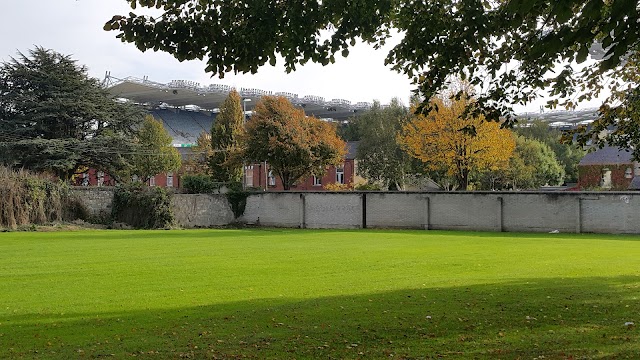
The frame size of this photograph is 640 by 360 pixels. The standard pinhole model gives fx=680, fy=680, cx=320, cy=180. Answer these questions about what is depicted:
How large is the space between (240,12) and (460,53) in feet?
12.1

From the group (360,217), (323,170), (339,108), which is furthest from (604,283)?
(339,108)

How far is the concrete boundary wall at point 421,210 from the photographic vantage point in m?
36.5

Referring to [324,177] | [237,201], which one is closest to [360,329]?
[237,201]

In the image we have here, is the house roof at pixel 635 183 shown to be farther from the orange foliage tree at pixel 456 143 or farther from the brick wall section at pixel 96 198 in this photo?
the brick wall section at pixel 96 198

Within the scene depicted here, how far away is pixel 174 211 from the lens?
43.1m

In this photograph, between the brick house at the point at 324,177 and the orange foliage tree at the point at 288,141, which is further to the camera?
the brick house at the point at 324,177

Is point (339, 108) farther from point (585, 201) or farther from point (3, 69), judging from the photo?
point (585, 201)

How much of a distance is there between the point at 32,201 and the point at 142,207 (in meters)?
6.39

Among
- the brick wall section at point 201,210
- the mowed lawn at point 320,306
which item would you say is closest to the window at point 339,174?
the brick wall section at point 201,210

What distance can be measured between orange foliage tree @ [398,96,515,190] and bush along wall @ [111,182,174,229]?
1785 cm

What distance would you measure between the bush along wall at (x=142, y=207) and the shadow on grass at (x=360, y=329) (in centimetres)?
3131

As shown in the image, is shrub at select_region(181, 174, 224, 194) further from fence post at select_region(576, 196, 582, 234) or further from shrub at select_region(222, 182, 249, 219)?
fence post at select_region(576, 196, 582, 234)

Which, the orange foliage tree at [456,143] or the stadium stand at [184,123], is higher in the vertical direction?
the stadium stand at [184,123]

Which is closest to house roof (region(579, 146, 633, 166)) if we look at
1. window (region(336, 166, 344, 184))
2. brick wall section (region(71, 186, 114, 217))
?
window (region(336, 166, 344, 184))
